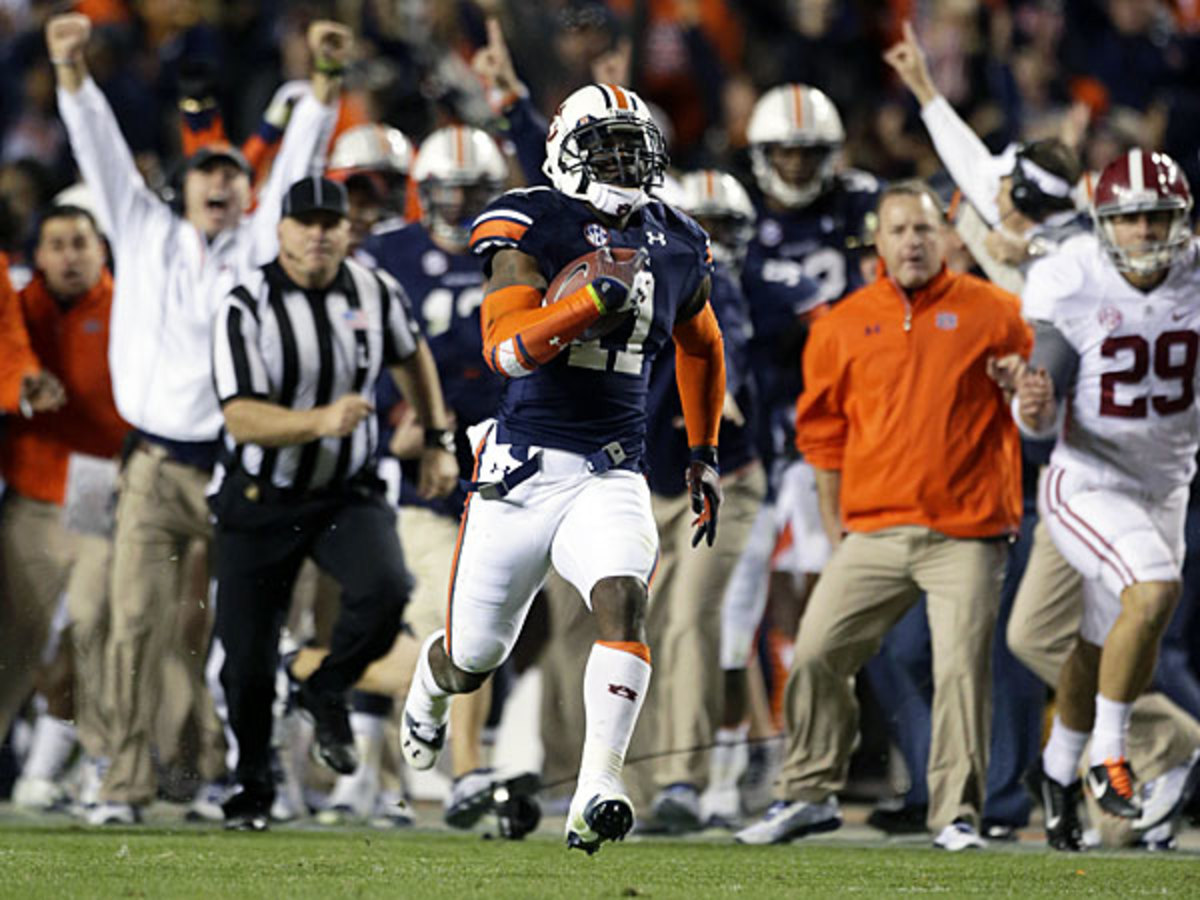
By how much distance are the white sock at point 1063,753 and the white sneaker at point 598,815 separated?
2097 millimetres

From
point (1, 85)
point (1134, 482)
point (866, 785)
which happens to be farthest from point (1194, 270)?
point (1, 85)

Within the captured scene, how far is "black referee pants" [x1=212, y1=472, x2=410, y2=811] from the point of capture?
7.30 metres

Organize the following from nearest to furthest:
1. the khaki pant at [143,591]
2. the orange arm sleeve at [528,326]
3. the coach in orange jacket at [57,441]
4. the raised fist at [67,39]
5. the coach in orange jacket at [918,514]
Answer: the orange arm sleeve at [528,326]
the coach in orange jacket at [918,514]
the khaki pant at [143,591]
the raised fist at [67,39]
the coach in orange jacket at [57,441]

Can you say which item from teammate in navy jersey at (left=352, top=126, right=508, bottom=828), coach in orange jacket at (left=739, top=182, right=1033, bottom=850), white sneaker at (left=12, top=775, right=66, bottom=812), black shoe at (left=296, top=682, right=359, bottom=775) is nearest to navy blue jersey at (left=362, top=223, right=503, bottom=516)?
teammate in navy jersey at (left=352, top=126, right=508, bottom=828)

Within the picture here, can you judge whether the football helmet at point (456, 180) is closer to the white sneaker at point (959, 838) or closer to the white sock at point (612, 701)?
the white sneaker at point (959, 838)

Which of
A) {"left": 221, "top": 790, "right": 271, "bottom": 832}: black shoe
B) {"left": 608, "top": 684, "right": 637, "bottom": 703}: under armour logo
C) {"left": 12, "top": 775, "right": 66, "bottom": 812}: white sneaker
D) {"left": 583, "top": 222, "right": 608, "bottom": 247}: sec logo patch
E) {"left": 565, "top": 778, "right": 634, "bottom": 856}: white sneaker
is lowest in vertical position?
{"left": 12, "top": 775, "right": 66, "bottom": 812}: white sneaker

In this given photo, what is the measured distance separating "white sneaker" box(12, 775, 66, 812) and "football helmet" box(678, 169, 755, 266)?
294 cm

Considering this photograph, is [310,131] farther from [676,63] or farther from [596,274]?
[676,63]

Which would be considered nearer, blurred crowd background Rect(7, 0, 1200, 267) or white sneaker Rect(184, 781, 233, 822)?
white sneaker Rect(184, 781, 233, 822)

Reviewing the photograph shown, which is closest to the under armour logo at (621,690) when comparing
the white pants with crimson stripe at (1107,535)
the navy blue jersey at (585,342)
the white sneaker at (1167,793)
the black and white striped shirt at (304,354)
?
the navy blue jersey at (585,342)

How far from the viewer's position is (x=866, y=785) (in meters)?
8.82

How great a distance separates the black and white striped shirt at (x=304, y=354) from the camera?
7.34 m

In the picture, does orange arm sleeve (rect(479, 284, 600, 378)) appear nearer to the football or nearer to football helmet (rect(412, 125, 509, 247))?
the football

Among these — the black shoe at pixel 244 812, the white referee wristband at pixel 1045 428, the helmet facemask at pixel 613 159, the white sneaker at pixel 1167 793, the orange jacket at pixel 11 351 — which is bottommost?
the black shoe at pixel 244 812
